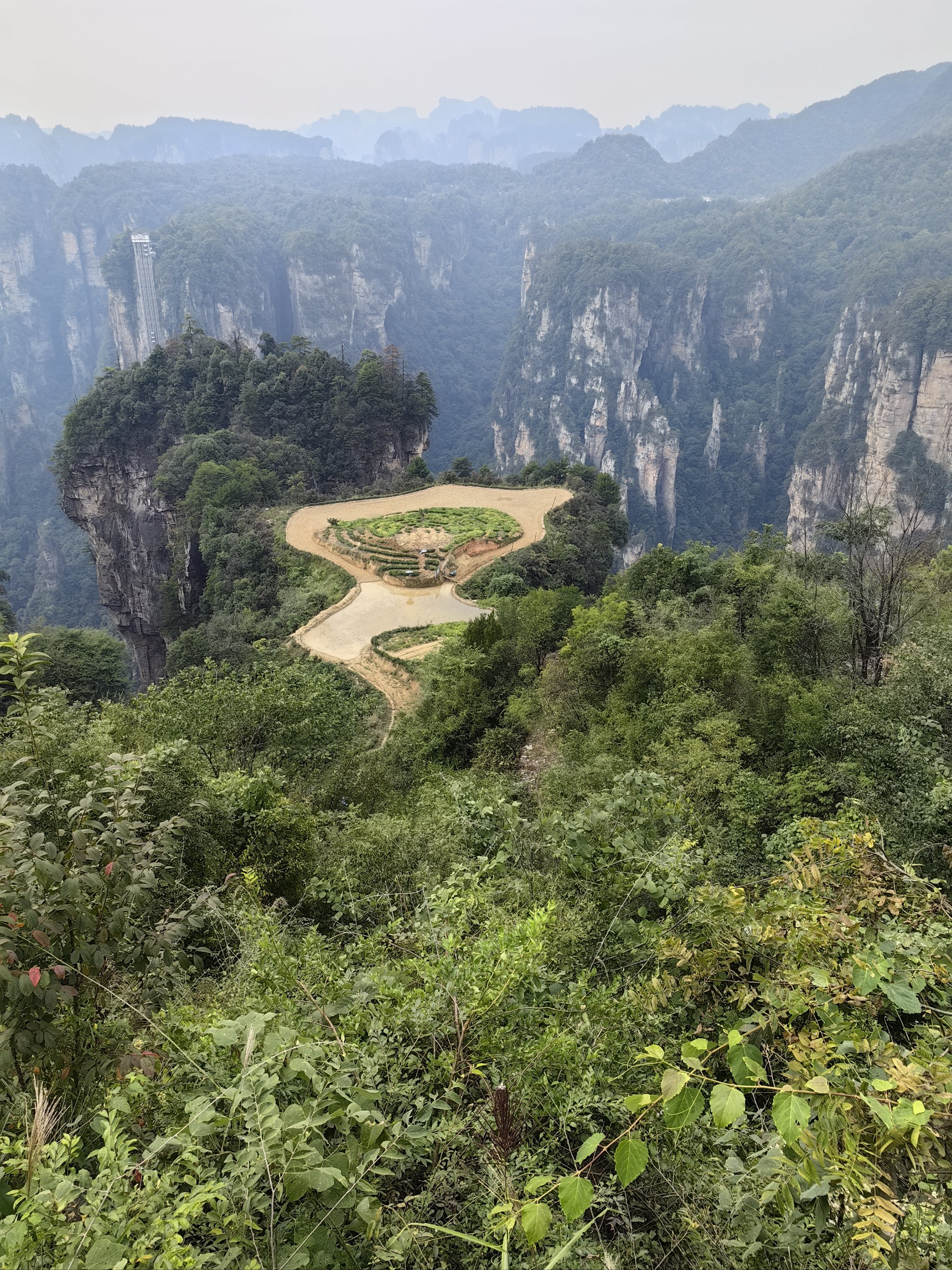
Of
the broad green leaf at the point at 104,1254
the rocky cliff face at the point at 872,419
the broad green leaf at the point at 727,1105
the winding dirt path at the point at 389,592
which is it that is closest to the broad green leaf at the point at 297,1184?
the broad green leaf at the point at 104,1254

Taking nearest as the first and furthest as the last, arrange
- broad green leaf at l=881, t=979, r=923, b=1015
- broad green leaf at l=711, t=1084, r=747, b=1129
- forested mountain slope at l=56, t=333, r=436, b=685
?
broad green leaf at l=711, t=1084, r=747, b=1129, broad green leaf at l=881, t=979, r=923, b=1015, forested mountain slope at l=56, t=333, r=436, b=685

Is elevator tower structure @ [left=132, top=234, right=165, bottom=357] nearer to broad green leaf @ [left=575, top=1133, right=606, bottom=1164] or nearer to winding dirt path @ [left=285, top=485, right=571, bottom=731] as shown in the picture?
winding dirt path @ [left=285, top=485, right=571, bottom=731]

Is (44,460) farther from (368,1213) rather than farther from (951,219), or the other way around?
(951,219)

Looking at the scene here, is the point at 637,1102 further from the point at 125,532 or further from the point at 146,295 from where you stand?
the point at 146,295

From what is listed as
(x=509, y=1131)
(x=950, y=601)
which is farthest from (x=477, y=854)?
(x=950, y=601)

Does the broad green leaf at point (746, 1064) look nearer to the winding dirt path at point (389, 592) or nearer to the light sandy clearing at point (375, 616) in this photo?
the winding dirt path at point (389, 592)

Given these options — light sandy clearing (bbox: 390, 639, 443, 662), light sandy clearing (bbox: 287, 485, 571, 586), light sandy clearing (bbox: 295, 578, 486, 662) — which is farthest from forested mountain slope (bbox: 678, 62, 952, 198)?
light sandy clearing (bbox: 390, 639, 443, 662)

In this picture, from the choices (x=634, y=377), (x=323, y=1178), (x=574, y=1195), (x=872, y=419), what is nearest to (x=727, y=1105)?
(x=574, y=1195)
